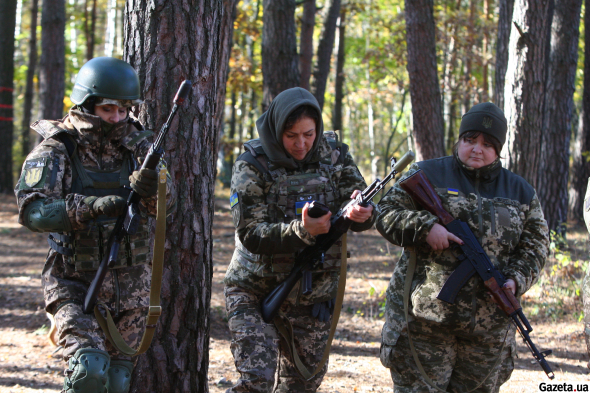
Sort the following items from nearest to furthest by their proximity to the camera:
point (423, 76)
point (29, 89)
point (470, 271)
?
point (470, 271)
point (423, 76)
point (29, 89)

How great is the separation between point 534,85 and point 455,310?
4578 millimetres

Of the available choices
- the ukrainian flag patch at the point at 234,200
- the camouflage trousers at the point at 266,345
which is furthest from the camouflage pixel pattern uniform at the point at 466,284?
the ukrainian flag patch at the point at 234,200

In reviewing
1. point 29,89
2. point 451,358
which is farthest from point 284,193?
point 29,89

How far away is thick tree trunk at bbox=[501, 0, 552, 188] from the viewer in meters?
6.84

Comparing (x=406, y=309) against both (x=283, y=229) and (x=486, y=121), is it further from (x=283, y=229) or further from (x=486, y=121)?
(x=486, y=121)

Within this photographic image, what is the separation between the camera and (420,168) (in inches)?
139

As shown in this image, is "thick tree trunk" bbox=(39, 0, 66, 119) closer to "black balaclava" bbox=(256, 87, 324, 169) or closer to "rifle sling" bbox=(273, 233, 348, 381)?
"black balaclava" bbox=(256, 87, 324, 169)

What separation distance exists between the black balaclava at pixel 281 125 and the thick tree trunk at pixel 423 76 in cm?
504

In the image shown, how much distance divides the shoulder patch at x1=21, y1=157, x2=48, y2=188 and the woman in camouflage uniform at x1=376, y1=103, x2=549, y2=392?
6.23 feet

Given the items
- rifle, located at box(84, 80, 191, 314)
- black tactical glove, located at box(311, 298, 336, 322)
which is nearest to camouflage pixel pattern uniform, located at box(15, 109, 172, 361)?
rifle, located at box(84, 80, 191, 314)

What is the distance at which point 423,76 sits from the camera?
8.08m

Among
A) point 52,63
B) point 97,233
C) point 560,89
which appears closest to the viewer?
point 97,233

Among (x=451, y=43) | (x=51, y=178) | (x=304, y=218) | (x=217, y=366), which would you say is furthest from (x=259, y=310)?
(x=451, y=43)

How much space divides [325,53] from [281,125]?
405 inches
